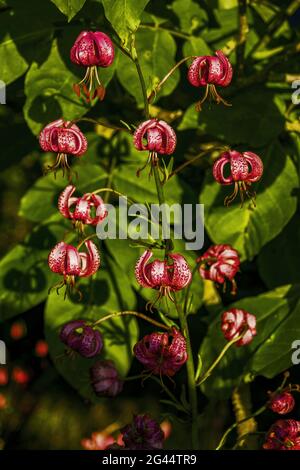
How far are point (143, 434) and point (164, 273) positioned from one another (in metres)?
0.43

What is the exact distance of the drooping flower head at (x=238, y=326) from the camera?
7.27 feet

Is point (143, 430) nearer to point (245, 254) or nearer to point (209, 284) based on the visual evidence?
point (245, 254)

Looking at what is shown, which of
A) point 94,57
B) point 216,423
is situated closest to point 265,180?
point 94,57

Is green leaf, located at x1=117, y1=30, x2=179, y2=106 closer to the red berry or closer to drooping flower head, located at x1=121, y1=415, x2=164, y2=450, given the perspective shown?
drooping flower head, located at x1=121, y1=415, x2=164, y2=450

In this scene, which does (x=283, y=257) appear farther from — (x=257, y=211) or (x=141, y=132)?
(x=141, y=132)

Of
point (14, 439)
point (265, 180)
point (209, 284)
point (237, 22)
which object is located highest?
point (237, 22)

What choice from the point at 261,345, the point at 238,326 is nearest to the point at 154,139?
the point at 238,326

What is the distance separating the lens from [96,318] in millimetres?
2469

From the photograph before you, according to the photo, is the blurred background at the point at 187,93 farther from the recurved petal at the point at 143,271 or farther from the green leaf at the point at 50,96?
the recurved petal at the point at 143,271

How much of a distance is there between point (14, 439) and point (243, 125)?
3912 mm

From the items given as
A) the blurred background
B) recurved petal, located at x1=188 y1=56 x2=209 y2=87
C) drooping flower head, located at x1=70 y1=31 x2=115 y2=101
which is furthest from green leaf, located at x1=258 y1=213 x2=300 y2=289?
drooping flower head, located at x1=70 y1=31 x2=115 y2=101

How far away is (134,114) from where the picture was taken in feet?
9.85

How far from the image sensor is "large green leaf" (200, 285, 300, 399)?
2.35 meters

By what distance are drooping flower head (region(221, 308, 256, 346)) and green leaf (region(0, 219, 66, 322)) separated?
56 centimetres
